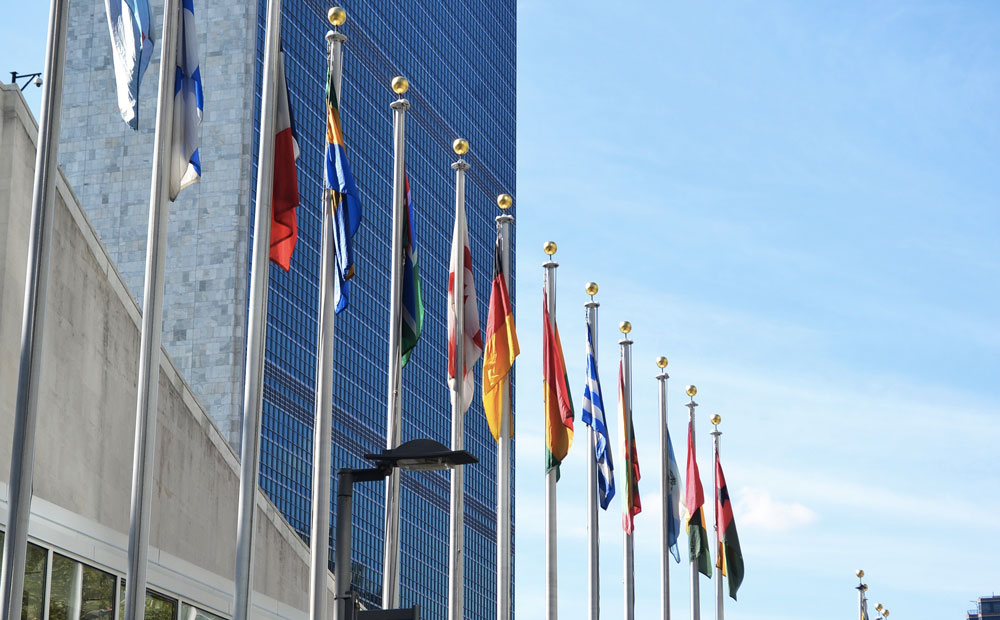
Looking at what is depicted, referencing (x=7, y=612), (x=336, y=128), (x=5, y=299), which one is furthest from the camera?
(x=336, y=128)

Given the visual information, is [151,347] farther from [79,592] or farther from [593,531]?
[593,531]

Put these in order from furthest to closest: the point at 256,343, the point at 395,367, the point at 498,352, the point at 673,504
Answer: the point at 673,504 → the point at 498,352 → the point at 395,367 → the point at 256,343

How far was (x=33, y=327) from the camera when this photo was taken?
2034 cm

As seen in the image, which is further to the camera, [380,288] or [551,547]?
[380,288]

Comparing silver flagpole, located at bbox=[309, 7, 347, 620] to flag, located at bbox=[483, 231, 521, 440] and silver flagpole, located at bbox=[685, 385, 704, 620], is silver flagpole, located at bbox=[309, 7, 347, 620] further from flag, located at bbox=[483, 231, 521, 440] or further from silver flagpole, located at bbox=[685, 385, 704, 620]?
silver flagpole, located at bbox=[685, 385, 704, 620]

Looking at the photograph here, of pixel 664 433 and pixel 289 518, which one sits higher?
pixel 289 518

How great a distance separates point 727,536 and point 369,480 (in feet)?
80.2

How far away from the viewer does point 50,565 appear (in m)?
25.9

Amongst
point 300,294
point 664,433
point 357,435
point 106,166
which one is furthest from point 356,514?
point 664,433

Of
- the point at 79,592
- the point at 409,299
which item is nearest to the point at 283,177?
the point at 409,299

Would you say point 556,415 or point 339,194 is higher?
point 339,194

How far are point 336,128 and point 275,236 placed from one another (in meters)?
2.68

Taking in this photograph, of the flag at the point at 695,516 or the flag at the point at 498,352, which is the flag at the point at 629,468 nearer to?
the flag at the point at 695,516

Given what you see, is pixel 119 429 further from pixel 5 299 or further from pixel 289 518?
pixel 289 518
